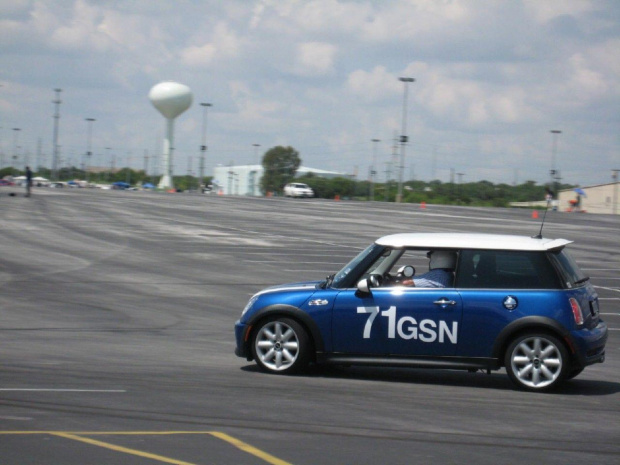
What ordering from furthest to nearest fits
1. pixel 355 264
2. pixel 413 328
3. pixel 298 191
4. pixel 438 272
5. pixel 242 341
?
1. pixel 298 191
2. pixel 242 341
3. pixel 355 264
4. pixel 438 272
5. pixel 413 328

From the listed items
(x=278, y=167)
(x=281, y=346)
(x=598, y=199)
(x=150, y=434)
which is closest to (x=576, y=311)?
(x=281, y=346)

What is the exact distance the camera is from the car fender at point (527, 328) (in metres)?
8.92

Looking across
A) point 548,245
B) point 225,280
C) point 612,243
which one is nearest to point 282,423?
point 548,245

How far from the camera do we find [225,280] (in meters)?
20.9

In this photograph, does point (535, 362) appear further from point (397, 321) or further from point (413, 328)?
point (397, 321)

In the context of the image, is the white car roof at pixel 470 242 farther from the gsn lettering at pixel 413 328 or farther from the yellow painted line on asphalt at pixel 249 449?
the yellow painted line on asphalt at pixel 249 449

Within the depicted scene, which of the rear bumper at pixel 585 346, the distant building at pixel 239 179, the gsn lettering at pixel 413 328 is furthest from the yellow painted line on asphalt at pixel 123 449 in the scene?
the distant building at pixel 239 179

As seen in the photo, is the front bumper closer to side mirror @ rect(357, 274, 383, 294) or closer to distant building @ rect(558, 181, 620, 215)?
side mirror @ rect(357, 274, 383, 294)

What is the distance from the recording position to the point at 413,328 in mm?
9211

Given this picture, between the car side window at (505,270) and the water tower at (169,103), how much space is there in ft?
348

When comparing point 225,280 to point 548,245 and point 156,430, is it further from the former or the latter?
point 156,430

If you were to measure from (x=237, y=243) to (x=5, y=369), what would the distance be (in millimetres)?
21406

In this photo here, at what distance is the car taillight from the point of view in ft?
29.5

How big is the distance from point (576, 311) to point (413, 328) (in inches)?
62.2
